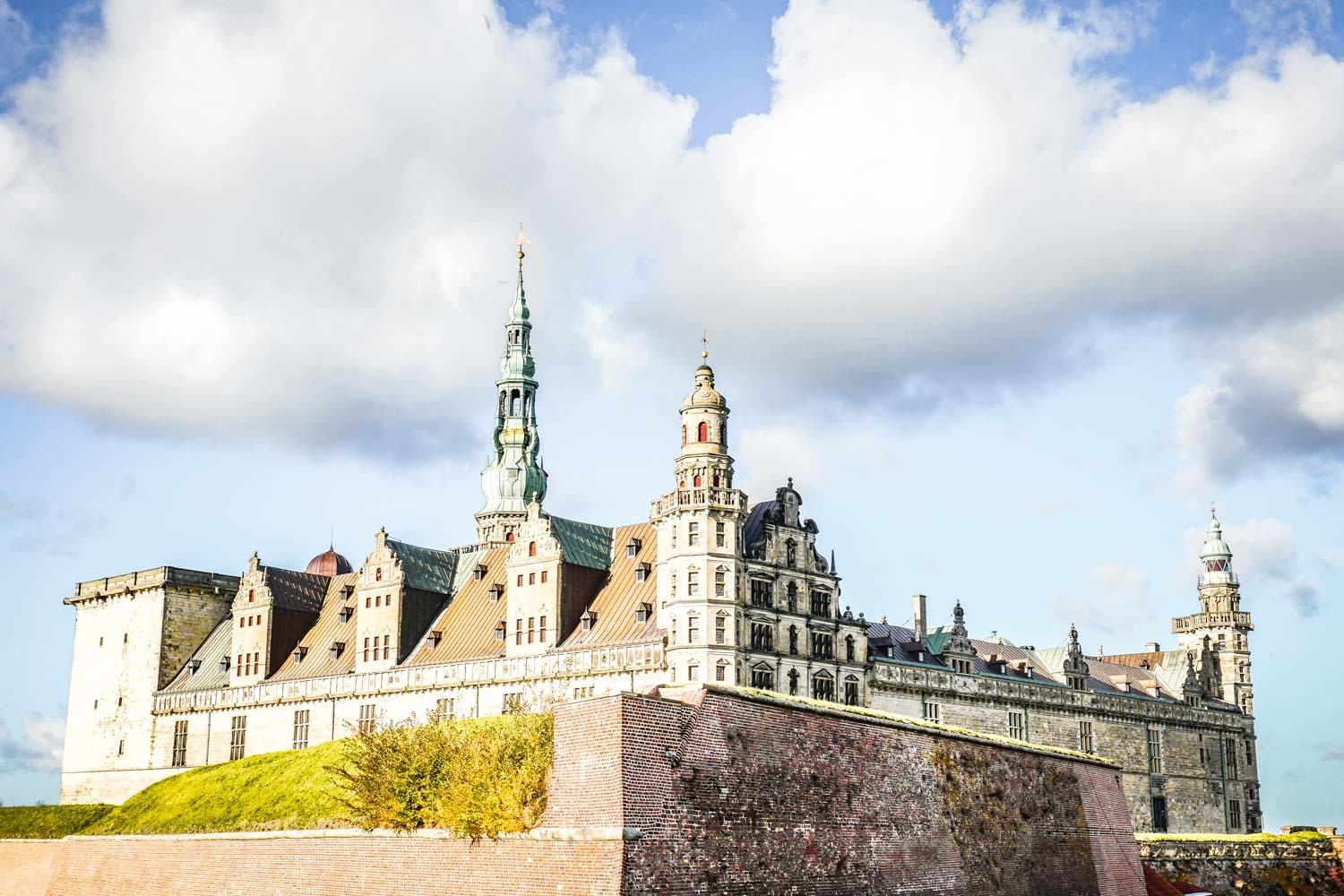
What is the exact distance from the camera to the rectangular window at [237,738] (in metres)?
77.1

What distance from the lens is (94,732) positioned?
85312mm

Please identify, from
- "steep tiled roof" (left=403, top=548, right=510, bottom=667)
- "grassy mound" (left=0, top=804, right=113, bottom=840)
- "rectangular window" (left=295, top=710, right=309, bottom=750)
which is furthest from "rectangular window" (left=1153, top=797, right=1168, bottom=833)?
"grassy mound" (left=0, top=804, right=113, bottom=840)

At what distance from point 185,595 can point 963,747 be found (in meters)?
57.6

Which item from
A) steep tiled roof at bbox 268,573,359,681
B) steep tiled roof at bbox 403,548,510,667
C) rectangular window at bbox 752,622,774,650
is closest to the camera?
rectangular window at bbox 752,622,774,650

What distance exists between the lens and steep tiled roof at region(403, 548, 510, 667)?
6962 cm

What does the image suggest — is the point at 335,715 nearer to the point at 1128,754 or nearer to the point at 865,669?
the point at 865,669

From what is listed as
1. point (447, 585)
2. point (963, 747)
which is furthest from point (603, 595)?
point (963, 747)

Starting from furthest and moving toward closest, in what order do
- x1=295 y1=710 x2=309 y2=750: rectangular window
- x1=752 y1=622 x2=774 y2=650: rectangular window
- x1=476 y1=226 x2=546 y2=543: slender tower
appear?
1. x1=476 y1=226 x2=546 y2=543: slender tower
2. x1=295 y1=710 x2=309 y2=750: rectangular window
3. x1=752 y1=622 x2=774 y2=650: rectangular window

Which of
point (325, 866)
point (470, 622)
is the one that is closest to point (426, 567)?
point (470, 622)

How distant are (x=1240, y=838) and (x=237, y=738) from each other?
1981 inches

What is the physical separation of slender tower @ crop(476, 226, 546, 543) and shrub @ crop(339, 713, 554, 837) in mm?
65998

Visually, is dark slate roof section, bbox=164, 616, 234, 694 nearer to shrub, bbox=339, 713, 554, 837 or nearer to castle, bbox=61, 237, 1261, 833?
castle, bbox=61, 237, 1261, 833

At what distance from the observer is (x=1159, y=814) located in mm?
85562

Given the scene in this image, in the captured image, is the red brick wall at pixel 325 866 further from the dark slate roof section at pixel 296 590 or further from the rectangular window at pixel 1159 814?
the rectangular window at pixel 1159 814
